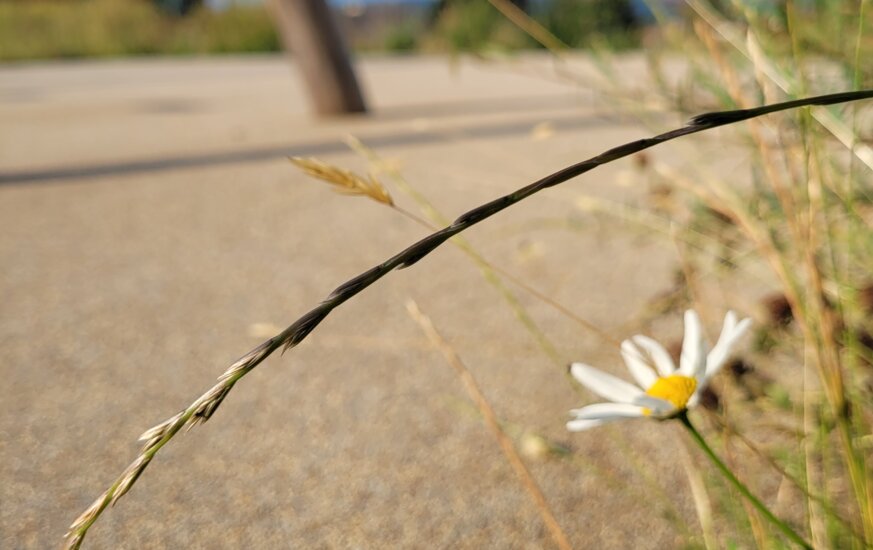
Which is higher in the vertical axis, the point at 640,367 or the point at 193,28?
the point at 640,367

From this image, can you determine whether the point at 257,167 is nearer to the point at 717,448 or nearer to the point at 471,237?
the point at 471,237

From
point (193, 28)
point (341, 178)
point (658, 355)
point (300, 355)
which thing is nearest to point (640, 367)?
point (658, 355)

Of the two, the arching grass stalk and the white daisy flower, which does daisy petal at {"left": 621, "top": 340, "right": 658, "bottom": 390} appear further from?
the arching grass stalk

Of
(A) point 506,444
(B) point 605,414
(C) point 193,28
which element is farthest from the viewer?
(C) point 193,28

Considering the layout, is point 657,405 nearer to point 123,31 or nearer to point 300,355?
point 300,355

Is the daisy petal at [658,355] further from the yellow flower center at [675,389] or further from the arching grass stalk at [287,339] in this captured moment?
the arching grass stalk at [287,339]

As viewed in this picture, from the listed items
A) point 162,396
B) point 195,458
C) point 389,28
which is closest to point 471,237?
point 162,396
